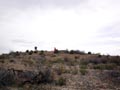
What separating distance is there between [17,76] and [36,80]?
142 centimetres

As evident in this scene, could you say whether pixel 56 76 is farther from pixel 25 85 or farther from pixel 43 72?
pixel 25 85

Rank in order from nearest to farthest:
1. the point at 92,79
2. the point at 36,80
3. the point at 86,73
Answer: the point at 36,80 → the point at 92,79 → the point at 86,73

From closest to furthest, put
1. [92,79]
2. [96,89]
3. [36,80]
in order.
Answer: [96,89] < [36,80] < [92,79]

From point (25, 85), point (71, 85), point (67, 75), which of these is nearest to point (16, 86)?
point (25, 85)

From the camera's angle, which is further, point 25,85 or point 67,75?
point 67,75

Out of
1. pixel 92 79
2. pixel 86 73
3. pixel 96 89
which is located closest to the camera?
pixel 96 89

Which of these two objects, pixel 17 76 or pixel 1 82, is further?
pixel 17 76

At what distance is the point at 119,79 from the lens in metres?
17.8

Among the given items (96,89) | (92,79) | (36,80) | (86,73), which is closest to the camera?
(96,89)

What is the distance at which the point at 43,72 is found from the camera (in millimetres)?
16938

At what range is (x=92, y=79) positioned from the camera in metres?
17.5

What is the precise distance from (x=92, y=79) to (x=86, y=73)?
6.42 feet

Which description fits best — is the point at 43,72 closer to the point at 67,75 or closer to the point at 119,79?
the point at 67,75

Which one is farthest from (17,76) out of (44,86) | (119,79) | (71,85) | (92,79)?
(119,79)
